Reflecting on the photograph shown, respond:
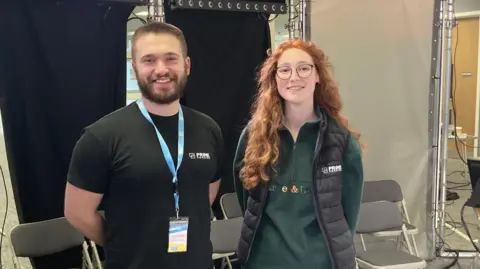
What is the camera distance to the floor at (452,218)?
329 centimetres

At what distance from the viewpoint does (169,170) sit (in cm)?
153

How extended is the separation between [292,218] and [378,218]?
1.79 meters

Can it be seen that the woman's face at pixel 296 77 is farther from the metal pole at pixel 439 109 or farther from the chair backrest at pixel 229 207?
the metal pole at pixel 439 109

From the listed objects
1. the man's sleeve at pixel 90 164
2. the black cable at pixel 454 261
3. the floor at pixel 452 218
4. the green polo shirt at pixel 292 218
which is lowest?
the black cable at pixel 454 261

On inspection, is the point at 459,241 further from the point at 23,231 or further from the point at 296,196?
the point at 23,231

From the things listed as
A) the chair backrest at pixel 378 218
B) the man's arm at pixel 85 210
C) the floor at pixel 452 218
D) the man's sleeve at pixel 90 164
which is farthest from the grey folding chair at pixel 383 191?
the man's sleeve at pixel 90 164

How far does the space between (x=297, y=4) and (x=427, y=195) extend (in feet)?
6.55

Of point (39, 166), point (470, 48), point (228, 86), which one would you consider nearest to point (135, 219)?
point (39, 166)

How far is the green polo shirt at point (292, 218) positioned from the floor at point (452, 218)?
2107 mm

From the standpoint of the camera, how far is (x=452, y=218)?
5.34 metres

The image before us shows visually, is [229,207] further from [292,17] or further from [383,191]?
[292,17]

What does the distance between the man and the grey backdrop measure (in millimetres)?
2510

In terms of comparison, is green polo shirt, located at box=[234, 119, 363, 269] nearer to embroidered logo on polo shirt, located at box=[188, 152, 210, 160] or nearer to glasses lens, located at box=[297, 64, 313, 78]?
glasses lens, located at box=[297, 64, 313, 78]

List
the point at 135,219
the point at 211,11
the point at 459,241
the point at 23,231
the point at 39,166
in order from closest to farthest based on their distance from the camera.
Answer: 1. the point at 135,219
2. the point at 23,231
3. the point at 39,166
4. the point at 211,11
5. the point at 459,241
